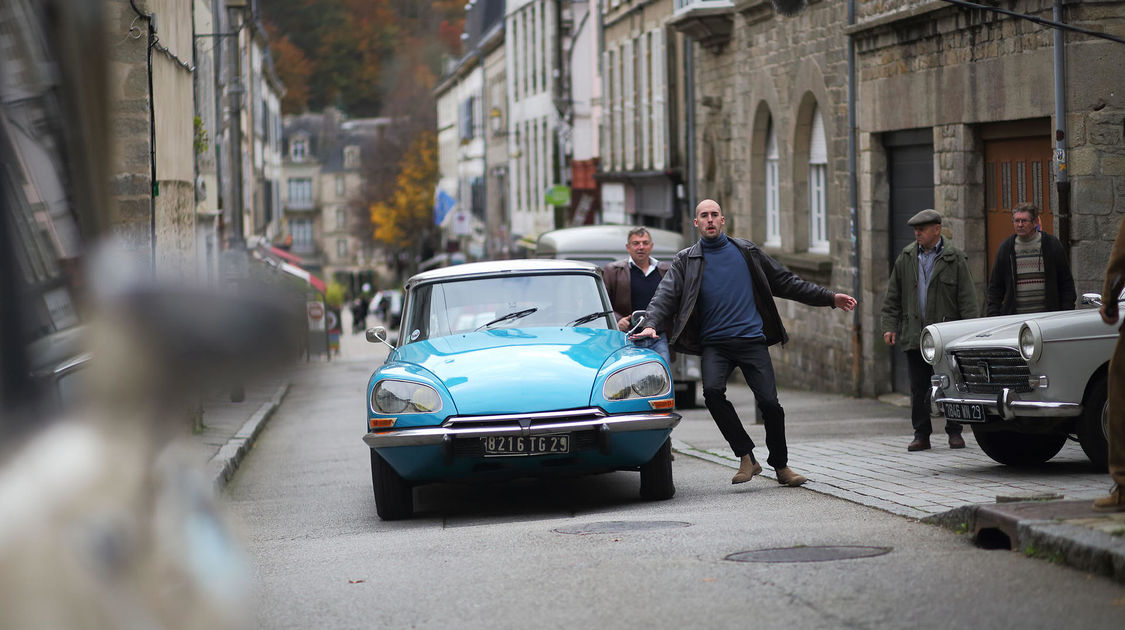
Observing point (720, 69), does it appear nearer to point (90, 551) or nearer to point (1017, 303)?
point (1017, 303)

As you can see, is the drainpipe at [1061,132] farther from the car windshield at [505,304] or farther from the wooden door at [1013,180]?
the car windshield at [505,304]

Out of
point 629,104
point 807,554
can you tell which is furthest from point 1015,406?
point 629,104

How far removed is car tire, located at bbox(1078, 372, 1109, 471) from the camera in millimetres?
8734

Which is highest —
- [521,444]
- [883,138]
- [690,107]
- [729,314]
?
[690,107]

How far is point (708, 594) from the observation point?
19.1 ft

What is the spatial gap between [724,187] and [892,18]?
32.2ft

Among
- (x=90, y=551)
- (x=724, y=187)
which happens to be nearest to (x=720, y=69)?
(x=724, y=187)

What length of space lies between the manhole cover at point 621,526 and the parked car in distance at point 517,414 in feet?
2.13

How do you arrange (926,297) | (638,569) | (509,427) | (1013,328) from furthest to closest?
(926,297), (1013,328), (509,427), (638,569)

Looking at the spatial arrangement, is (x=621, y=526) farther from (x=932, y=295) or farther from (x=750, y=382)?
(x=932, y=295)

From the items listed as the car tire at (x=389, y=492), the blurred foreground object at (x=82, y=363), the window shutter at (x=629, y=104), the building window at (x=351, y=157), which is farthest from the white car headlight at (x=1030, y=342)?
the building window at (x=351, y=157)

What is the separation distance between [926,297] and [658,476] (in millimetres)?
3228

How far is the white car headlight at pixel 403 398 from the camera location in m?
8.80

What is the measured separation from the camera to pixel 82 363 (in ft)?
7.44
